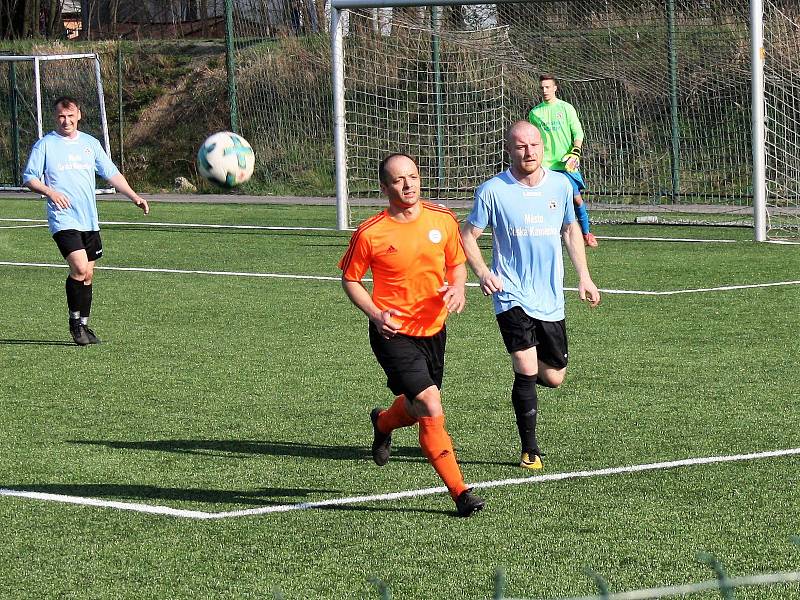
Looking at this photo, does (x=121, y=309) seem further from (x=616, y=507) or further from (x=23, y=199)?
(x=23, y=199)

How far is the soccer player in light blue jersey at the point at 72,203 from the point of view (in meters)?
11.2

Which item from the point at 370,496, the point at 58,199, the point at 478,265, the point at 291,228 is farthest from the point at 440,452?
the point at 291,228

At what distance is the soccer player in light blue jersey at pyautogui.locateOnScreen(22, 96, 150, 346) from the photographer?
36.7ft

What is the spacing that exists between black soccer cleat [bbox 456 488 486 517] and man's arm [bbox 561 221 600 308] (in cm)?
152

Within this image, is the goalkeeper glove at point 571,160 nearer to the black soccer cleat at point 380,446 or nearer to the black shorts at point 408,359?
the black soccer cleat at point 380,446

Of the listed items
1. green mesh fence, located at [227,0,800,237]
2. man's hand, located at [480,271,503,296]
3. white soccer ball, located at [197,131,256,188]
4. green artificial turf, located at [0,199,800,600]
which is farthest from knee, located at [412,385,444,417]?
green mesh fence, located at [227,0,800,237]

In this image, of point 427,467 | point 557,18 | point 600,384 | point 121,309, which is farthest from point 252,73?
point 427,467

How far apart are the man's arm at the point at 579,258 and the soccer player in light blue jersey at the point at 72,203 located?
504cm

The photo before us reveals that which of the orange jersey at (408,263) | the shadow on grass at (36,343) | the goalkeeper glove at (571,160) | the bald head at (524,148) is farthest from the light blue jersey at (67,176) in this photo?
the goalkeeper glove at (571,160)

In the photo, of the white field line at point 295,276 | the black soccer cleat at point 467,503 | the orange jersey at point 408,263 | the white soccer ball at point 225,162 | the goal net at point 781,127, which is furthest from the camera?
the goal net at point 781,127

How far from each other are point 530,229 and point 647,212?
14492 millimetres

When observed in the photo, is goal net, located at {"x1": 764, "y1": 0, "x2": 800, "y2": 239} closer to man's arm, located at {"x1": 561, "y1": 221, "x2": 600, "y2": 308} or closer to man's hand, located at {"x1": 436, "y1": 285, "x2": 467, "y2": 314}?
man's arm, located at {"x1": 561, "y1": 221, "x2": 600, "y2": 308}

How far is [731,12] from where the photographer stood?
19.8 meters

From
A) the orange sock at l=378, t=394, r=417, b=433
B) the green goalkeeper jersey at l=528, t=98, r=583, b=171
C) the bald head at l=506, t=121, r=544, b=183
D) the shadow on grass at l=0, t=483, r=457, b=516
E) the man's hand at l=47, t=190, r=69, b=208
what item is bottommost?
the shadow on grass at l=0, t=483, r=457, b=516
